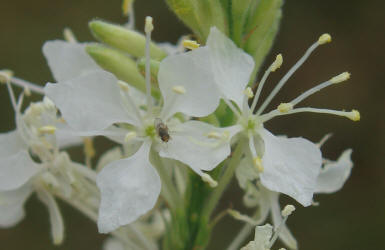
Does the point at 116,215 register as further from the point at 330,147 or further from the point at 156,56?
the point at 330,147

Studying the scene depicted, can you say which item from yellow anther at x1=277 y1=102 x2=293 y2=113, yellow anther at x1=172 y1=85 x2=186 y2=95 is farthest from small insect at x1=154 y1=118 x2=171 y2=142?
yellow anther at x1=277 y1=102 x2=293 y2=113

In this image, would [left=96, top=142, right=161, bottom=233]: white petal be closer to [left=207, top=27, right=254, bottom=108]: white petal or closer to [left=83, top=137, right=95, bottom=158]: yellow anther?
[left=207, top=27, right=254, bottom=108]: white petal

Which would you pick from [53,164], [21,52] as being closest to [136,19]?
[21,52]

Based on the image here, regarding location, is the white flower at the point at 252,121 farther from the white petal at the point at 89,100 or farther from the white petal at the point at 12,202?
the white petal at the point at 12,202

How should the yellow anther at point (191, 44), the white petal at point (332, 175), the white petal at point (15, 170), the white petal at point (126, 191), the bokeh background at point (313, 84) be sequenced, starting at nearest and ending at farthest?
the white petal at point (126, 191) → the yellow anther at point (191, 44) → the white petal at point (15, 170) → the white petal at point (332, 175) → the bokeh background at point (313, 84)

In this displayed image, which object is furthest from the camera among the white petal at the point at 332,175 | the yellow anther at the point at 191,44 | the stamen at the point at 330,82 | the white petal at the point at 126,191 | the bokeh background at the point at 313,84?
the bokeh background at the point at 313,84

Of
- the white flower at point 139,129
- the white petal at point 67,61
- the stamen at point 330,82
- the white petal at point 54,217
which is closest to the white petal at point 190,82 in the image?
the white flower at point 139,129

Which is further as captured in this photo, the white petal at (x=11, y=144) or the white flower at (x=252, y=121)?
the white petal at (x=11, y=144)
